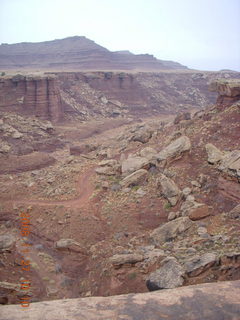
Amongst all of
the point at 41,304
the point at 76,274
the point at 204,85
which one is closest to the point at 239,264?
the point at 41,304

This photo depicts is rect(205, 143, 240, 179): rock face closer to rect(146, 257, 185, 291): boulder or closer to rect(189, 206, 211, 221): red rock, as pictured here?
rect(189, 206, 211, 221): red rock

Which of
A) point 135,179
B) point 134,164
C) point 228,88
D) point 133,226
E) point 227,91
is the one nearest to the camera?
point 133,226

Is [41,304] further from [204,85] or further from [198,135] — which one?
[204,85]

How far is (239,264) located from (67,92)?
40955 millimetres

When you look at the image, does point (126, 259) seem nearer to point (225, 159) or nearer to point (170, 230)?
point (170, 230)

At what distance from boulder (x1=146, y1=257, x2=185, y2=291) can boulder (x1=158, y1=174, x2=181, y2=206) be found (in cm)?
444

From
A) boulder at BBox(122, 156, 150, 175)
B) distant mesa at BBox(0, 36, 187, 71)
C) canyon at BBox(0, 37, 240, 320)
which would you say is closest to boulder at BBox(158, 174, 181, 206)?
canyon at BBox(0, 37, 240, 320)

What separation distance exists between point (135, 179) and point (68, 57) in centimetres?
8674

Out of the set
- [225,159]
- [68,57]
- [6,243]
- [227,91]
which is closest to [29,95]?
[227,91]

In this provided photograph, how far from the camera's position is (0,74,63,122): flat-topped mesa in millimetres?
33156

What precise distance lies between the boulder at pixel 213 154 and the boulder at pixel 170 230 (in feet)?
12.2

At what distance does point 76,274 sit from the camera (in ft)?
36.8

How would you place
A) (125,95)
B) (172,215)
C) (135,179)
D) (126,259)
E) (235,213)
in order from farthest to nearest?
(125,95) → (135,179) → (172,215) → (235,213) → (126,259)

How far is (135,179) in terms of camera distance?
1471 centimetres
